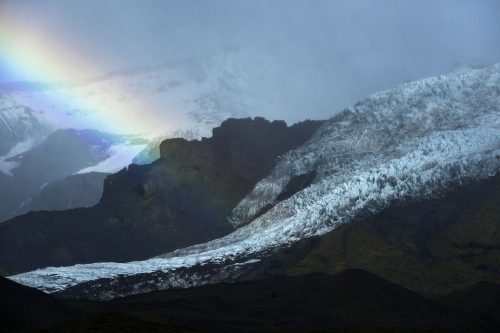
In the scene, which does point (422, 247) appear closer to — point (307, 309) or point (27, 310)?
point (307, 309)

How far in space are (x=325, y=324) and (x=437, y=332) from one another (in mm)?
Result: 22239

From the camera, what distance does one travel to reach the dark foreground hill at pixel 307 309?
326 feet

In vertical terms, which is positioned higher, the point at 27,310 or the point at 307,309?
the point at 27,310

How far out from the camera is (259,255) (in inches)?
7510

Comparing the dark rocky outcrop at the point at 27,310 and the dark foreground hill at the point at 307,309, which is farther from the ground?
the dark rocky outcrop at the point at 27,310

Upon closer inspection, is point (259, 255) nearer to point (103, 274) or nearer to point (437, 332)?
point (103, 274)

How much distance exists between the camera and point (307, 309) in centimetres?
11219

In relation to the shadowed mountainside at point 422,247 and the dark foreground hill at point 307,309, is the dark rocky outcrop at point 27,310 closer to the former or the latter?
the dark foreground hill at point 307,309

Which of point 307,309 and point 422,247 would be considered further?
point 422,247

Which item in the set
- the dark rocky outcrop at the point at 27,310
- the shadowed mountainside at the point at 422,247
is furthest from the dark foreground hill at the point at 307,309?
the shadowed mountainside at the point at 422,247

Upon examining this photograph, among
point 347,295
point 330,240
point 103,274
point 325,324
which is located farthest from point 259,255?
point 325,324

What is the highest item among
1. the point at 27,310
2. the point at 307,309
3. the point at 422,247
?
the point at 27,310

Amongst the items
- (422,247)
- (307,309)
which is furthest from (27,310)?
(422,247)

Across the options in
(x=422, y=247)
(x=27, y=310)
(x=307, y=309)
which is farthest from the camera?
(x=422, y=247)
